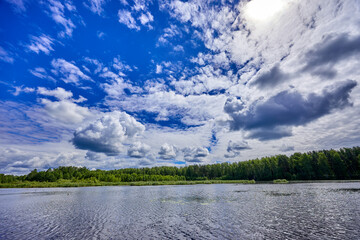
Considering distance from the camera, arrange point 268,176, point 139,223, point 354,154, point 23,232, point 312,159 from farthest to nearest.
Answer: point 268,176, point 312,159, point 354,154, point 139,223, point 23,232

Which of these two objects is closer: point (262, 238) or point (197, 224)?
point (262, 238)

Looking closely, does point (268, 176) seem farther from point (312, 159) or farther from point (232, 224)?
point (232, 224)

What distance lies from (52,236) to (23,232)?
5132 mm

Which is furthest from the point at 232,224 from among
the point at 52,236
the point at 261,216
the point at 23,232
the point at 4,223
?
the point at 4,223

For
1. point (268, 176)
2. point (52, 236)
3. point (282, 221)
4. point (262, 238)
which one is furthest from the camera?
point (268, 176)

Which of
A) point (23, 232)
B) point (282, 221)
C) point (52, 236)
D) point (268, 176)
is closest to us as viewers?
point (52, 236)

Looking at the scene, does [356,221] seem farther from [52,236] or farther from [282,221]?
[52,236]

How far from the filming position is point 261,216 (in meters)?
28.3

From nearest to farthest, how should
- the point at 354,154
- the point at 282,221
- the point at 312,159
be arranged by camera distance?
the point at 282,221 → the point at 354,154 → the point at 312,159

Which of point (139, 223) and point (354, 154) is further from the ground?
point (354, 154)

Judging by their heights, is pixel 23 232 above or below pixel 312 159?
below

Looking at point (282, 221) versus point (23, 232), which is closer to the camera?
point (23, 232)

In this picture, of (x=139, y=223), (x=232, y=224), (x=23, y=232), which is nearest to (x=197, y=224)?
(x=232, y=224)

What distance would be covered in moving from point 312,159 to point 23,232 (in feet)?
598
